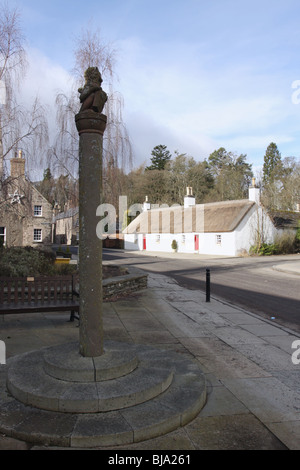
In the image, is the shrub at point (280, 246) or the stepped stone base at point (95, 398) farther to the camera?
Result: the shrub at point (280, 246)

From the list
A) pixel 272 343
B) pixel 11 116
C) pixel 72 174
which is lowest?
pixel 272 343

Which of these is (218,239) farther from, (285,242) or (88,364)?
(88,364)

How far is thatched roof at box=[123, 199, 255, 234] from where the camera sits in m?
32.7

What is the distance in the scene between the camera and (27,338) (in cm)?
628

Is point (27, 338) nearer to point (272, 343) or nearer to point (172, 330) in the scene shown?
point (172, 330)

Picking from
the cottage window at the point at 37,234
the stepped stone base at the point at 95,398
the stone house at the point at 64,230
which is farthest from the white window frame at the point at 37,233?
the stepped stone base at the point at 95,398

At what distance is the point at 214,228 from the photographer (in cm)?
3319

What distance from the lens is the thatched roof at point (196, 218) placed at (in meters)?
32.7

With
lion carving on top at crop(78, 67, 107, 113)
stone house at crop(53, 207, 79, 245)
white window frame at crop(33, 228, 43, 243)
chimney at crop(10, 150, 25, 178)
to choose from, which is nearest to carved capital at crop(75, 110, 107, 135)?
lion carving on top at crop(78, 67, 107, 113)

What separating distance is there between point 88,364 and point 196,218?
33.3m

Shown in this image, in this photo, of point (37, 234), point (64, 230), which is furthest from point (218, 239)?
point (64, 230)

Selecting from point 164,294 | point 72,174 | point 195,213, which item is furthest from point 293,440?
point 195,213

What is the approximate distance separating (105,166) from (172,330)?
968cm

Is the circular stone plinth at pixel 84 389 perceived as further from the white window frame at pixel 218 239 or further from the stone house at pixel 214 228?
the white window frame at pixel 218 239
